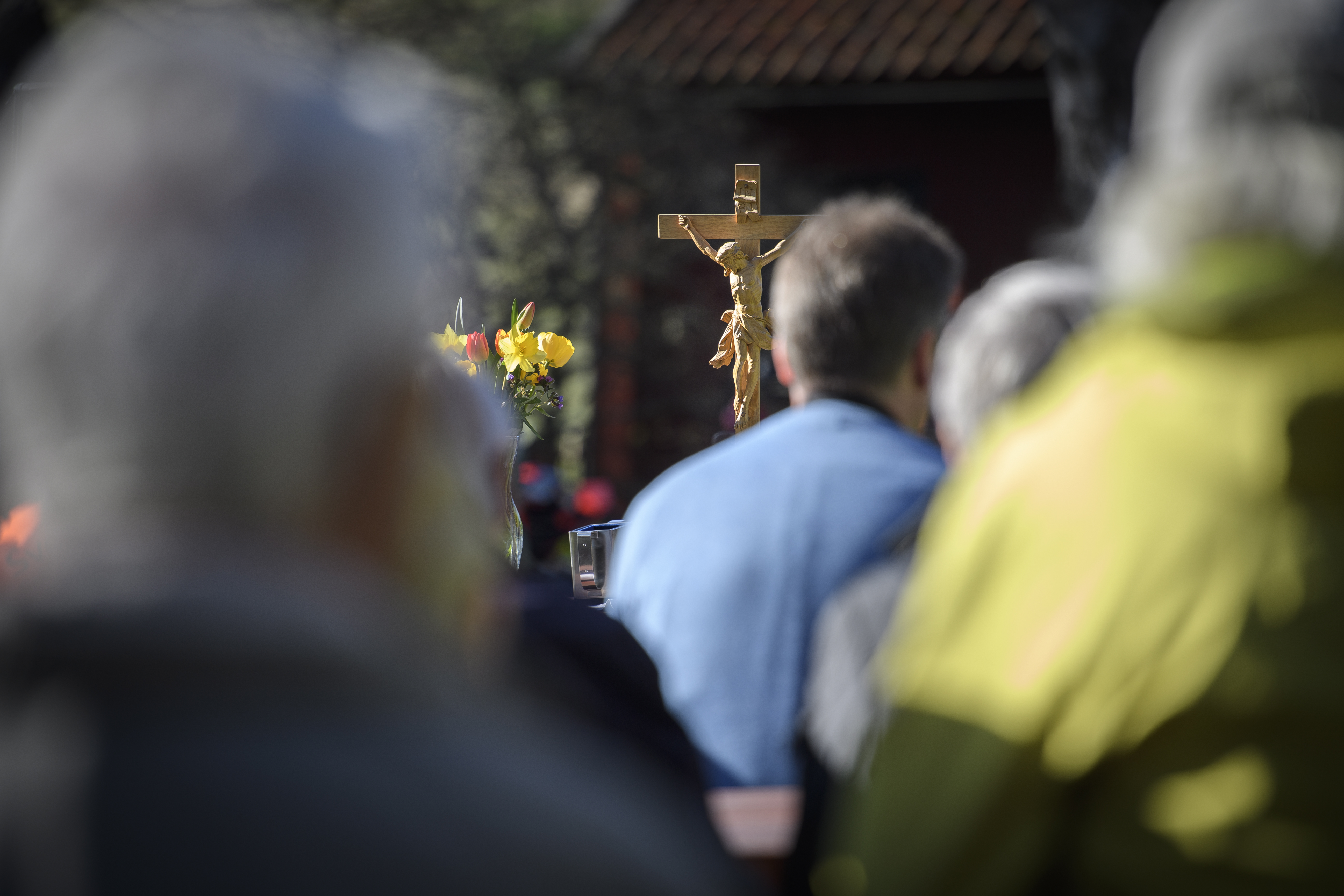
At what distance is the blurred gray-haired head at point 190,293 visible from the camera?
2.56 ft

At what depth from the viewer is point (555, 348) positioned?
11.4ft

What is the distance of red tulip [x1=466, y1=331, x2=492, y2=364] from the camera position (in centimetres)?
333

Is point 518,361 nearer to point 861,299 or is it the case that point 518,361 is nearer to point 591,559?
point 591,559

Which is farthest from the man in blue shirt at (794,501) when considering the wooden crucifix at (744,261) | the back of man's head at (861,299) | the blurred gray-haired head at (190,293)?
the wooden crucifix at (744,261)

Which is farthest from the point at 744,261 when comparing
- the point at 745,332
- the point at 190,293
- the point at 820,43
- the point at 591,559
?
the point at 820,43

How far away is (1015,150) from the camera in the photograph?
1084 centimetres

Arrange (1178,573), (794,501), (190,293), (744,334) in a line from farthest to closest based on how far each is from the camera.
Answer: (744,334) < (794,501) < (1178,573) < (190,293)

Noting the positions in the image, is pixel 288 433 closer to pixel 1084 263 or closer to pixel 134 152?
pixel 134 152

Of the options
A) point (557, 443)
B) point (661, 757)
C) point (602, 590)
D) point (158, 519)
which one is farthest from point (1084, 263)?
point (557, 443)

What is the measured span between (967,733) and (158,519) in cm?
64

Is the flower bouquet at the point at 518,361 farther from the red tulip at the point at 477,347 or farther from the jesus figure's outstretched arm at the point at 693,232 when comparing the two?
the jesus figure's outstretched arm at the point at 693,232

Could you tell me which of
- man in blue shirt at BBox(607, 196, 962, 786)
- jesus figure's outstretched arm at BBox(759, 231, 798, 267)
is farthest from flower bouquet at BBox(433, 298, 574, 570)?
man in blue shirt at BBox(607, 196, 962, 786)

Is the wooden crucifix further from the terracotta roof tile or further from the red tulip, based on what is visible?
the terracotta roof tile

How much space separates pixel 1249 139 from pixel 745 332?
2.86 meters
